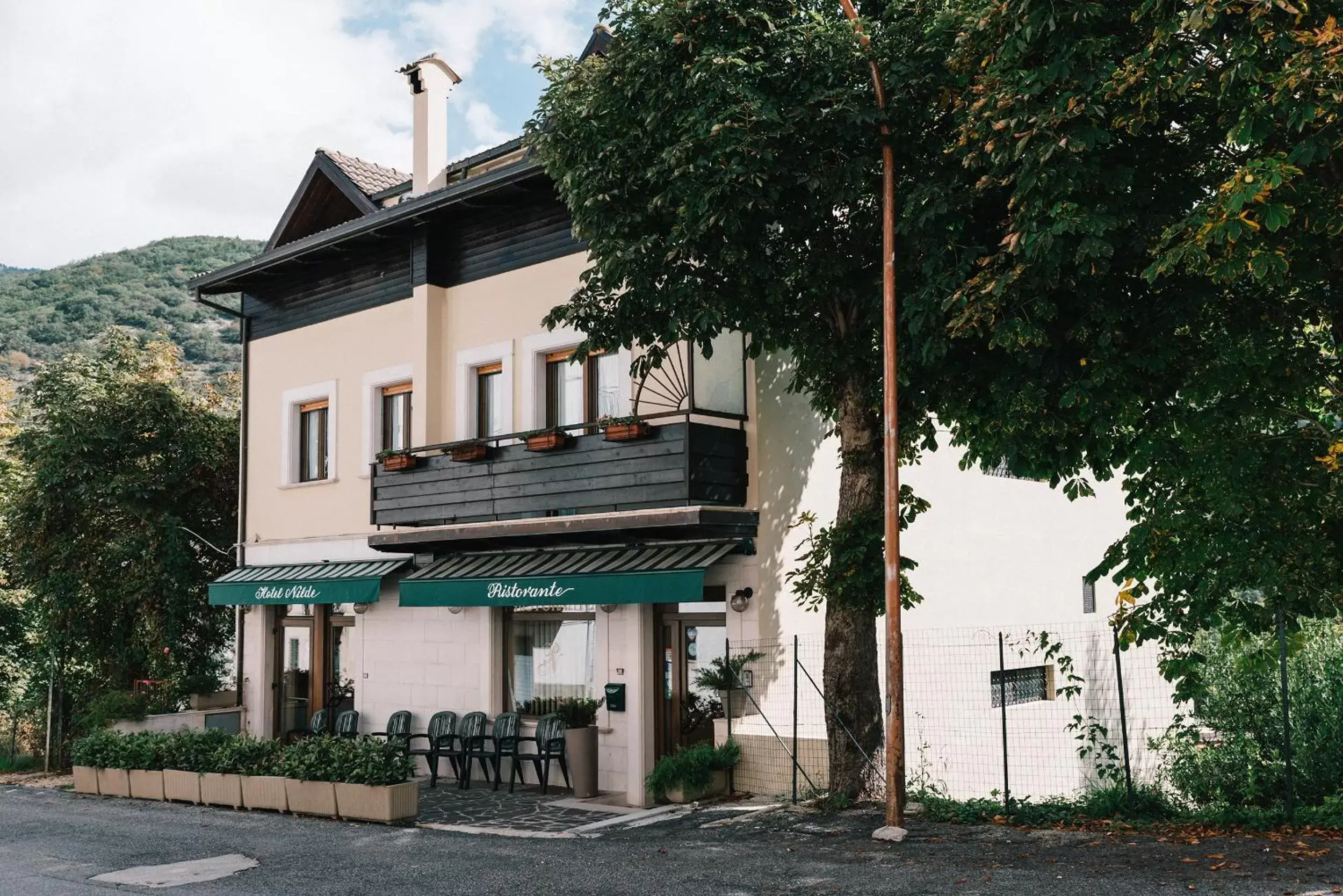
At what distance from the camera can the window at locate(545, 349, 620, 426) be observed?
16656 millimetres

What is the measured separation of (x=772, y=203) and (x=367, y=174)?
12844 millimetres

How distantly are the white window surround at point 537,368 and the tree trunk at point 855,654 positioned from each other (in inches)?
207

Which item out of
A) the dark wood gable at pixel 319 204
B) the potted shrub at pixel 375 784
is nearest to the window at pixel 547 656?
the potted shrub at pixel 375 784

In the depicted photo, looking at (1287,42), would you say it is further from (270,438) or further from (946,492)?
(270,438)

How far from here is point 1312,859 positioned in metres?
9.48

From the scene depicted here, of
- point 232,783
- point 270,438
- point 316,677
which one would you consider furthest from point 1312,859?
point 270,438

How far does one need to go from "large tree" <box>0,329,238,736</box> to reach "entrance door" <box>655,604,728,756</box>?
10209 millimetres

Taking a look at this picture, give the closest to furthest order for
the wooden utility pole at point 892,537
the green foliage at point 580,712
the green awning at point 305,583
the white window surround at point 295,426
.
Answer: the wooden utility pole at point 892,537
the green foliage at point 580,712
the green awning at point 305,583
the white window surround at point 295,426

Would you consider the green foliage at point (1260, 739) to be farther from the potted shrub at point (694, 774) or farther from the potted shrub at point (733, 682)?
the potted shrub at point (694, 774)

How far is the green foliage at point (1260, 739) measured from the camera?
1312cm

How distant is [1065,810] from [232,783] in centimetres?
981

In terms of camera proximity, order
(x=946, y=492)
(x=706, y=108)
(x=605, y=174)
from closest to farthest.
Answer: (x=706, y=108) → (x=605, y=174) → (x=946, y=492)

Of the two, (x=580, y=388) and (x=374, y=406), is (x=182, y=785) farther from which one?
(x=580, y=388)

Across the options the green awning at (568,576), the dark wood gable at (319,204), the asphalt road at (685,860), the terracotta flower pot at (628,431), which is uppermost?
the dark wood gable at (319,204)
